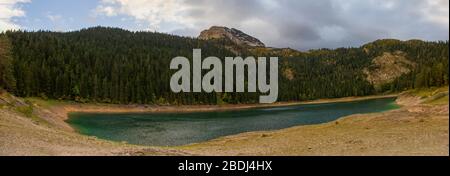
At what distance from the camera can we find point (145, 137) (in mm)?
69625

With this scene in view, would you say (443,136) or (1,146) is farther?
(443,136)

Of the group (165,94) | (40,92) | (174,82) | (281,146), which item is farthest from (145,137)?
(174,82)

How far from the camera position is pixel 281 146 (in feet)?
133

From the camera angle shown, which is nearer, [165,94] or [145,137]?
[145,137]
